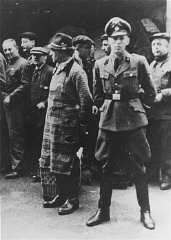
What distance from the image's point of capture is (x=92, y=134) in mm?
5434

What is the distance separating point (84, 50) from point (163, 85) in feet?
3.93

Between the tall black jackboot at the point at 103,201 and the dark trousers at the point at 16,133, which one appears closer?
the tall black jackboot at the point at 103,201

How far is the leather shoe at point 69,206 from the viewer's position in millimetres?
4410

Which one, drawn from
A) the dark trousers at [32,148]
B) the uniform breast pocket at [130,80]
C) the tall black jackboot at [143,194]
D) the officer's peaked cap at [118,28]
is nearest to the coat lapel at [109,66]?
the uniform breast pocket at [130,80]

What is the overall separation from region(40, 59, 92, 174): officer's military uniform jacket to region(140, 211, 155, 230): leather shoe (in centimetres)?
91

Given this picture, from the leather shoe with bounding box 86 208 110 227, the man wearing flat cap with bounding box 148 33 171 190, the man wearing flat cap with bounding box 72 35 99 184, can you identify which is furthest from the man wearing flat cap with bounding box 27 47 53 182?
the leather shoe with bounding box 86 208 110 227

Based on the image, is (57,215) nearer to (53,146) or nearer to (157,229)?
(53,146)

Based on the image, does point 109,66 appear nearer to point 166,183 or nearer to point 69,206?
point 69,206

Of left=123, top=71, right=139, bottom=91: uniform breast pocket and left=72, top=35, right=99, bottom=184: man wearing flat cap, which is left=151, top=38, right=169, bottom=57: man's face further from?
left=123, top=71, right=139, bottom=91: uniform breast pocket

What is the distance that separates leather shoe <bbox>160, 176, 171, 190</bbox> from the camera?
202 inches

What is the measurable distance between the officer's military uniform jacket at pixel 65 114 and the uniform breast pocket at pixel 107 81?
0.89 feet

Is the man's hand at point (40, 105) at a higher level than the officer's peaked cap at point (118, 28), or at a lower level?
lower

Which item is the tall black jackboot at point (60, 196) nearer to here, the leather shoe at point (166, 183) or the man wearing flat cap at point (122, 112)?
the man wearing flat cap at point (122, 112)

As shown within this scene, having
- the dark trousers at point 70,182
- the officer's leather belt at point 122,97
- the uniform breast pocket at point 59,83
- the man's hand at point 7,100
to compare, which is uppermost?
the uniform breast pocket at point 59,83
